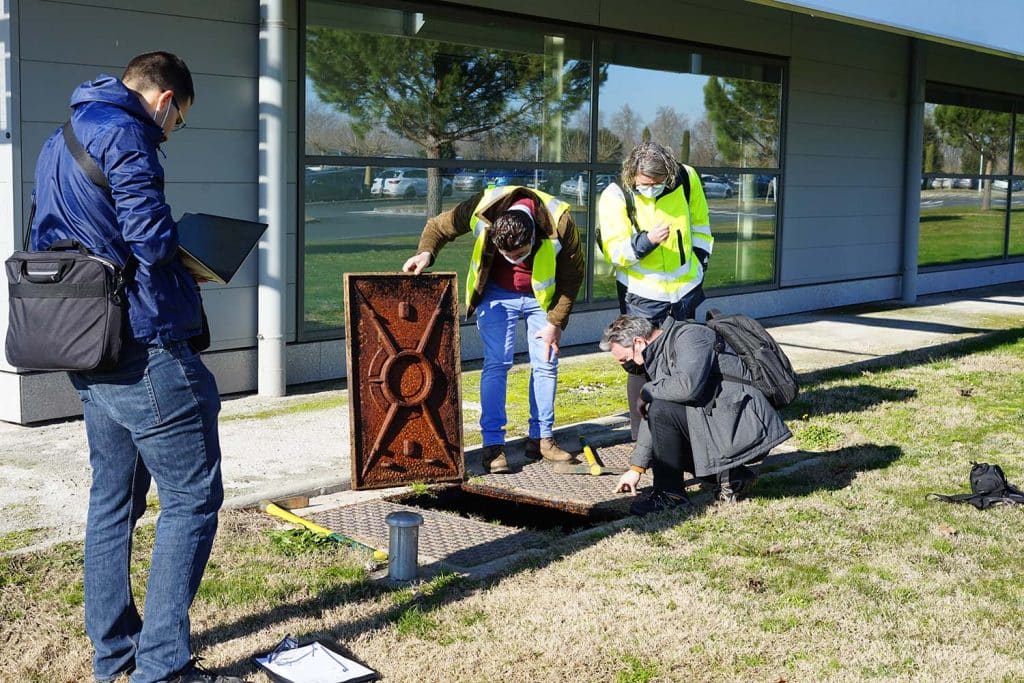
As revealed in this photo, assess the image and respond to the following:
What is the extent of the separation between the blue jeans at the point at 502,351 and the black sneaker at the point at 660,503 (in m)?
1.01

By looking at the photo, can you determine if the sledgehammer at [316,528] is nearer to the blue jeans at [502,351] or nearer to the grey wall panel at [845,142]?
the blue jeans at [502,351]

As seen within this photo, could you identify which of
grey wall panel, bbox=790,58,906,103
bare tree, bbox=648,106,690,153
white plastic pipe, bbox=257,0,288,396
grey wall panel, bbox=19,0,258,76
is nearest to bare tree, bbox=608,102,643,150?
bare tree, bbox=648,106,690,153

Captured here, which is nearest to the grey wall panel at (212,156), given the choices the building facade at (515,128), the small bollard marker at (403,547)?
the building facade at (515,128)

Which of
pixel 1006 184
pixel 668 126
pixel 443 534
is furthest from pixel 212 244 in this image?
pixel 1006 184

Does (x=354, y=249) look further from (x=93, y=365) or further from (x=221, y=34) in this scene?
(x=93, y=365)

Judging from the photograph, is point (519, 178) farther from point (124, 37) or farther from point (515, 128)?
point (124, 37)

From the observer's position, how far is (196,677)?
3695mm

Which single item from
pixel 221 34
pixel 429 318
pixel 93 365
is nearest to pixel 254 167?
pixel 221 34

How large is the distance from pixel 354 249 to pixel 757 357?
403 cm

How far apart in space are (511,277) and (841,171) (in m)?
8.95

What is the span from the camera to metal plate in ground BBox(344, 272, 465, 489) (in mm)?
6027

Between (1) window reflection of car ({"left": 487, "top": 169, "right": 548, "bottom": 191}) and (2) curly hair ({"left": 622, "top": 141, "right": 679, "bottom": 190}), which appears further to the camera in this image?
(1) window reflection of car ({"left": 487, "top": 169, "right": 548, "bottom": 191})

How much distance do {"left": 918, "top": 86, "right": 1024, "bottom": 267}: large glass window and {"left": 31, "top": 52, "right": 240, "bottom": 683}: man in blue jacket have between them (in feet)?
46.3

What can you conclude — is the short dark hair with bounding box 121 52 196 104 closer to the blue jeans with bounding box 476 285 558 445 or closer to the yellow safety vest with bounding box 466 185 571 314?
the yellow safety vest with bounding box 466 185 571 314
